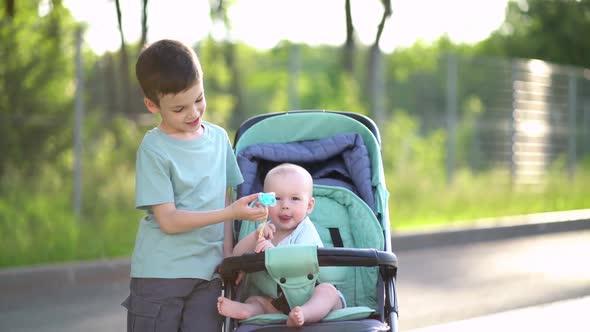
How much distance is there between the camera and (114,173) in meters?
12.5

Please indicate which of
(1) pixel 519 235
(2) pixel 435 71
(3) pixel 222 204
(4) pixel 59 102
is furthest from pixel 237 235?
(2) pixel 435 71

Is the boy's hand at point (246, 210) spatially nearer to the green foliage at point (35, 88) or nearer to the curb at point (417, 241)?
the curb at point (417, 241)

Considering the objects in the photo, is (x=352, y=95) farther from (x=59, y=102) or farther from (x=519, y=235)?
(x=59, y=102)

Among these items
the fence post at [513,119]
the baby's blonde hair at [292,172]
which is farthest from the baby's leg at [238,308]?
the fence post at [513,119]

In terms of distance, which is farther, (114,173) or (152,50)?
(114,173)

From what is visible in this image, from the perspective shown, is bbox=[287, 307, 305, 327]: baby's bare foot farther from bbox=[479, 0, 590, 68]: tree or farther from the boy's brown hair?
bbox=[479, 0, 590, 68]: tree

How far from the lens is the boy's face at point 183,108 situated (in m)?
3.81

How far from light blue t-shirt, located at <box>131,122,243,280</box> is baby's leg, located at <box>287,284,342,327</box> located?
0.44 metres

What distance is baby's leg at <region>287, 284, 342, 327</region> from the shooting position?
3768 millimetres

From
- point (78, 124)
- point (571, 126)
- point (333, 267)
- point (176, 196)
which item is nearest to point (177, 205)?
point (176, 196)

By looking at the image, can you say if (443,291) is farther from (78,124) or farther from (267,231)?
(78,124)

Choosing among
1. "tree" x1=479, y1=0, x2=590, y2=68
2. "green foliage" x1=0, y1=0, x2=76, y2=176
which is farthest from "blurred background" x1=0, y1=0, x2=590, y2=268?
"tree" x1=479, y1=0, x2=590, y2=68

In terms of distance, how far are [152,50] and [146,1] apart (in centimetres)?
1062

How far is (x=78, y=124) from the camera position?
11523 millimetres
